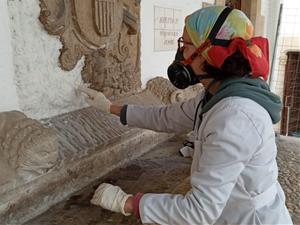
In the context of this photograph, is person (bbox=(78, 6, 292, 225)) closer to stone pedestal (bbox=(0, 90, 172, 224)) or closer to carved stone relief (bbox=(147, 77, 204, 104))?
stone pedestal (bbox=(0, 90, 172, 224))

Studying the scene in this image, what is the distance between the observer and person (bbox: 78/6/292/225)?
32.4 inches

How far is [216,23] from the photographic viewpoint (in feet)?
2.96

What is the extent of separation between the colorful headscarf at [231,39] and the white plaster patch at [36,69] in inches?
23.2

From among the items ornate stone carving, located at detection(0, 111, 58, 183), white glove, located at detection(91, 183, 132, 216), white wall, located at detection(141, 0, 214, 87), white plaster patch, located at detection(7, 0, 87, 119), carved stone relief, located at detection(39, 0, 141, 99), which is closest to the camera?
white glove, located at detection(91, 183, 132, 216)

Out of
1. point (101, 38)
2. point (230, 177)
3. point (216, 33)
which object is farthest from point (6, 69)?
point (230, 177)

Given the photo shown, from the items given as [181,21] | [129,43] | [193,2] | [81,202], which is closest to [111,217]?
[81,202]

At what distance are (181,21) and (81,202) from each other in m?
1.49

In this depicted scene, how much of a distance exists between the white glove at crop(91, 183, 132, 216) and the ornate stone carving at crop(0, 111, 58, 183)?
0.23 metres

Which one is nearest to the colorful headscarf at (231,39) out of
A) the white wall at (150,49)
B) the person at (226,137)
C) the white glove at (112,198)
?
the person at (226,137)

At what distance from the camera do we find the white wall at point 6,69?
3.69 feet

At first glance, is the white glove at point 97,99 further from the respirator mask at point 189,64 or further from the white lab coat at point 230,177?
the white lab coat at point 230,177

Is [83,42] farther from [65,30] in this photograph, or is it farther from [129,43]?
[129,43]

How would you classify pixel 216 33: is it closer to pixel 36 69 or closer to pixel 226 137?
pixel 226 137

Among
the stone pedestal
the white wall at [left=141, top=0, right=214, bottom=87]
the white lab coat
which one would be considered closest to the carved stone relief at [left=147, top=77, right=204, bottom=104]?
the white wall at [left=141, top=0, right=214, bottom=87]
